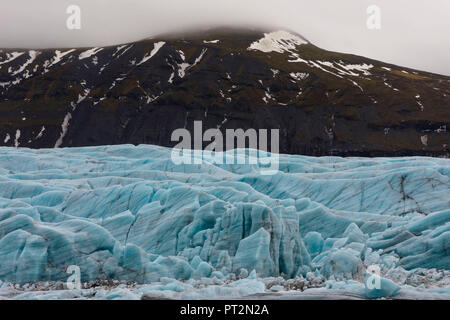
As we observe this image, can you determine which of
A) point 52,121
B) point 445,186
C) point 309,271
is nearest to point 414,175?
point 445,186

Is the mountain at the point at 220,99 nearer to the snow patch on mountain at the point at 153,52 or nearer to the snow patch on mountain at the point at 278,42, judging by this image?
the snow patch on mountain at the point at 153,52

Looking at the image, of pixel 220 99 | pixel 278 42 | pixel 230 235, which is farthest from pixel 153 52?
pixel 230 235

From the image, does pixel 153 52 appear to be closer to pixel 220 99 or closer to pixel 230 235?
pixel 220 99

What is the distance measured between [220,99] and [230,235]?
10724 centimetres

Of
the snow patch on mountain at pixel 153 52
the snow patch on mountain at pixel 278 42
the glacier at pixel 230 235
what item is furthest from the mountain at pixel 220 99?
the glacier at pixel 230 235

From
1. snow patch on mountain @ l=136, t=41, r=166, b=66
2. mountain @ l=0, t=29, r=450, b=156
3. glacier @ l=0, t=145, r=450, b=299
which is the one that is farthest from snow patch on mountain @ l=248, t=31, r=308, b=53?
glacier @ l=0, t=145, r=450, b=299

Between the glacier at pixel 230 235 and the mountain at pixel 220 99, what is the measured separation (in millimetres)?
86507

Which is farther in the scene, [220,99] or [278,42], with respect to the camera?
[278,42]

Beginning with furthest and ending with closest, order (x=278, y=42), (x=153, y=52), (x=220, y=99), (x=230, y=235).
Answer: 1. (x=278, y=42)
2. (x=153, y=52)
3. (x=220, y=99)
4. (x=230, y=235)

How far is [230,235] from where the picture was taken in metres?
18.2

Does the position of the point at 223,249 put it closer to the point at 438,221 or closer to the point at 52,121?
the point at 438,221

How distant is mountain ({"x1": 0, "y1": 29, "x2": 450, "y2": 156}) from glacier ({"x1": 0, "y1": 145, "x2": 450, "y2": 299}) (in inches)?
3406

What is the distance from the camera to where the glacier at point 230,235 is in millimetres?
15617

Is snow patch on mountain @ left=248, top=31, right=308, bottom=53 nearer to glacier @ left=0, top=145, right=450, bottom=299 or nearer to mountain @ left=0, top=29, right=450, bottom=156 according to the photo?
mountain @ left=0, top=29, right=450, bottom=156
